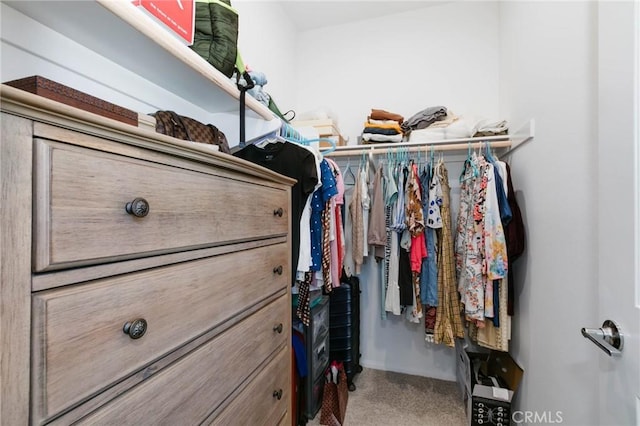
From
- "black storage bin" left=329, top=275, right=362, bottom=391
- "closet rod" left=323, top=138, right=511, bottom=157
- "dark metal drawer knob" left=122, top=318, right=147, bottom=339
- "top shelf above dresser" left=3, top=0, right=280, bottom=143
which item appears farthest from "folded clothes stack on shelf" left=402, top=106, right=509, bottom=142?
"dark metal drawer knob" left=122, top=318, right=147, bottom=339

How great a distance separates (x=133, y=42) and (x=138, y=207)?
0.61 metres

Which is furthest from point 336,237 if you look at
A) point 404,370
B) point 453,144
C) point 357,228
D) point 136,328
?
point 404,370

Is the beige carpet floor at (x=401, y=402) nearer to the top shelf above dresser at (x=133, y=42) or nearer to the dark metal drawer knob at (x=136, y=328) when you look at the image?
the dark metal drawer knob at (x=136, y=328)

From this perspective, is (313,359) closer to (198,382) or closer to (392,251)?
(392,251)

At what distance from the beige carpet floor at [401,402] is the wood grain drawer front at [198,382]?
119cm

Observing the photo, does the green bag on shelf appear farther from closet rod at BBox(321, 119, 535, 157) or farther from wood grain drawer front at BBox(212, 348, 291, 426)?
wood grain drawer front at BBox(212, 348, 291, 426)

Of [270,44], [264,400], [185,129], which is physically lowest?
[264,400]

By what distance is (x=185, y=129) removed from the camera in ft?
3.34

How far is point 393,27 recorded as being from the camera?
2291 mm

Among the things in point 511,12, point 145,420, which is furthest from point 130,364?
point 511,12

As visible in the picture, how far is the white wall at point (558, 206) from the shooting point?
995 mm

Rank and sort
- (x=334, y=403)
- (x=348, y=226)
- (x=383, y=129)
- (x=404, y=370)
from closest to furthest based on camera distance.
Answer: (x=334, y=403)
(x=383, y=129)
(x=348, y=226)
(x=404, y=370)

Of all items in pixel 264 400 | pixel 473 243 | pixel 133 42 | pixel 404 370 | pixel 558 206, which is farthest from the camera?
pixel 404 370

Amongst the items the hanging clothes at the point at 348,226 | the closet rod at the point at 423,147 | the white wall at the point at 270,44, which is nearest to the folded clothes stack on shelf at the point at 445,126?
the closet rod at the point at 423,147
